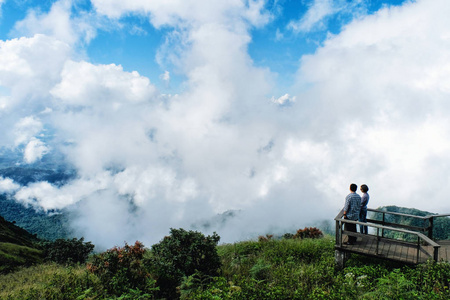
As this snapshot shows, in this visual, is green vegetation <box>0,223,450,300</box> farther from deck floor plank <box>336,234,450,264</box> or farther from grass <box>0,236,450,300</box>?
deck floor plank <box>336,234,450,264</box>

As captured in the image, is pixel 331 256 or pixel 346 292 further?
pixel 331 256

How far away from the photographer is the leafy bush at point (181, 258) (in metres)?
9.45

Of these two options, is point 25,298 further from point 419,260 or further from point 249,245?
point 419,260

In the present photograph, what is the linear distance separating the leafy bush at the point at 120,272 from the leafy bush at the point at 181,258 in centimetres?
62

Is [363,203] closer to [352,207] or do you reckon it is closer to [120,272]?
[352,207]

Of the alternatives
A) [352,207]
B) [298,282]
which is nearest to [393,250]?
[352,207]

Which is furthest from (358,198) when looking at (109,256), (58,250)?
(58,250)

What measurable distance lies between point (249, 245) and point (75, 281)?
306 inches

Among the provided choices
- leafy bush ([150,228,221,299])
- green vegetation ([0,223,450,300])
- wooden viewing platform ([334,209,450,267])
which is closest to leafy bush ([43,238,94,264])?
green vegetation ([0,223,450,300])

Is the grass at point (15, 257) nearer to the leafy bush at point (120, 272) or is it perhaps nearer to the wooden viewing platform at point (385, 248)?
the leafy bush at point (120, 272)

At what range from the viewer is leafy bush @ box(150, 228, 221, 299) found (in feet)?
31.0

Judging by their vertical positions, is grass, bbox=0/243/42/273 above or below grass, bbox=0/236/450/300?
below

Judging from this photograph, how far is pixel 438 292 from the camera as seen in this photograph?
21.7 feet

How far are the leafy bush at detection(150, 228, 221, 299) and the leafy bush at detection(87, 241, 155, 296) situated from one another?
62 centimetres
